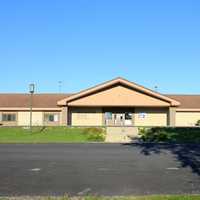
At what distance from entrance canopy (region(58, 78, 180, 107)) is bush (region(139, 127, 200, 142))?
1212 centimetres

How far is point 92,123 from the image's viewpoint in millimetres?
50125

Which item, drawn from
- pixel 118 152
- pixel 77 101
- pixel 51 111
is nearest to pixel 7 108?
pixel 51 111

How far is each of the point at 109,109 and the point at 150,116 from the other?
405cm

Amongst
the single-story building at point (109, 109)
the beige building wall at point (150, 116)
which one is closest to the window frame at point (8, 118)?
the single-story building at point (109, 109)

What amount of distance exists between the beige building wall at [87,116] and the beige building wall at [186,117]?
793cm

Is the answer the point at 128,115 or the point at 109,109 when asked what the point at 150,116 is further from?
the point at 109,109

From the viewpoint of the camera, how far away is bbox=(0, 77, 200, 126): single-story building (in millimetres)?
48469

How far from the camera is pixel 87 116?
5012cm

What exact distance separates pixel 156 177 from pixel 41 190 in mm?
3257

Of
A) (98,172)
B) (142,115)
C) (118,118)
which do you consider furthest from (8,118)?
(98,172)

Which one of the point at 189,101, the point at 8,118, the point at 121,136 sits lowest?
the point at 121,136

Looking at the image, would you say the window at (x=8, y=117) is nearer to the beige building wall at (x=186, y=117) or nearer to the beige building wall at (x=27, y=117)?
the beige building wall at (x=27, y=117)

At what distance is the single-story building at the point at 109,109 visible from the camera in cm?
4847

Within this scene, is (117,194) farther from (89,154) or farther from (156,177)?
A: (89,154)
